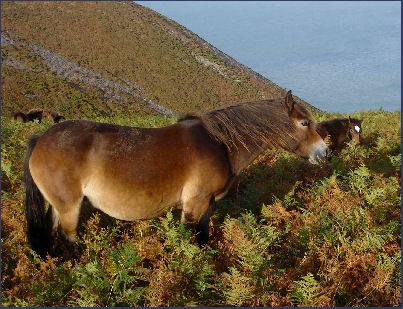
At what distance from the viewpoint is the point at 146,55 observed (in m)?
21.4

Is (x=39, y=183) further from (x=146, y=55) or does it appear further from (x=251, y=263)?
(x=146, y=55)

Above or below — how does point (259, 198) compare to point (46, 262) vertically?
above

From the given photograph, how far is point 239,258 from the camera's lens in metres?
5.58

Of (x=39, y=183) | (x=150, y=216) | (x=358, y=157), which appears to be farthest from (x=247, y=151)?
(x=358, y=157)

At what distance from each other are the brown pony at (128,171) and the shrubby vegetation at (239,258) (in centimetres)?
39

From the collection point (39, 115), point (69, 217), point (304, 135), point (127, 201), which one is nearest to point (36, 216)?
point (69, 217)

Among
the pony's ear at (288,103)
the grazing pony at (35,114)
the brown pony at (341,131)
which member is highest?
the pony's ear at (288,103)

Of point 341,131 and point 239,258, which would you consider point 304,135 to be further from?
point 341,131

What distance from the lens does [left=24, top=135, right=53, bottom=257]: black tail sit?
18.7 feet

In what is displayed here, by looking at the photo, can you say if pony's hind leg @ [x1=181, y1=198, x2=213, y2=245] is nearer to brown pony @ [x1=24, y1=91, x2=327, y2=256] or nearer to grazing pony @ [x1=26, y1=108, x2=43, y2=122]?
brown pony @ [x1=24, y1=91, x2=327, y2=256]

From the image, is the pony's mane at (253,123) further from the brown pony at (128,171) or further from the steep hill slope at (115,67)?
the steep hill slope at (115,67)

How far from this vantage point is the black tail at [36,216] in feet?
18.7

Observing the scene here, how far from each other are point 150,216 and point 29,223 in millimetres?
1747

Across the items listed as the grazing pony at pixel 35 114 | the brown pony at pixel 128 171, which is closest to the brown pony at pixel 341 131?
the brown pony at pixel 128 171
